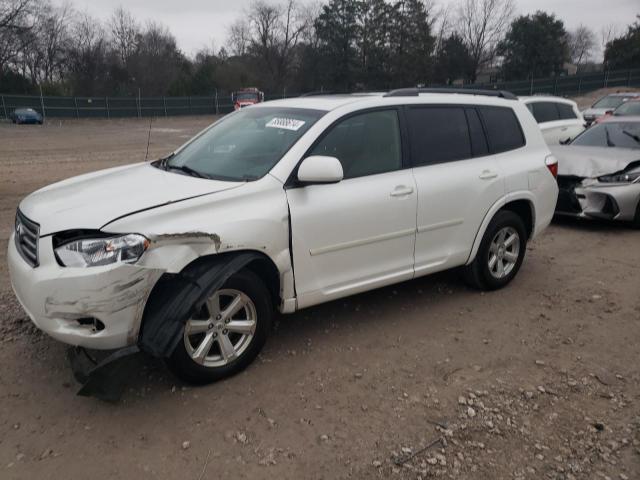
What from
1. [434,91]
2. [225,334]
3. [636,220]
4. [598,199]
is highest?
[434,91]

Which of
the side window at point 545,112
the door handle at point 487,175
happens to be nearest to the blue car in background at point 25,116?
the side window at point 545,112

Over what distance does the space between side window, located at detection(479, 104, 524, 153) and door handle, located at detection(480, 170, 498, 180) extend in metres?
0.26

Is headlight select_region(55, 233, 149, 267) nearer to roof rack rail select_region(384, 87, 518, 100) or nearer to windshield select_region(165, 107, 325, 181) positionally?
windshield select_region(165, 107, 325, 181)

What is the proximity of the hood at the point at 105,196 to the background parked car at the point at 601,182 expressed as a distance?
5.71 m

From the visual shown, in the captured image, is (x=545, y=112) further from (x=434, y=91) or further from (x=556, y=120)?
(x=434, y=91)

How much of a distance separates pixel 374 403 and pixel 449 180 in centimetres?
201

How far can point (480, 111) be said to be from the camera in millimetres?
4918

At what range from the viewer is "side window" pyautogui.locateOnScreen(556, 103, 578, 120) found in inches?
497

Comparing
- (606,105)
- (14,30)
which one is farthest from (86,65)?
(606,105)

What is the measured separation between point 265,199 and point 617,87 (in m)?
50.6

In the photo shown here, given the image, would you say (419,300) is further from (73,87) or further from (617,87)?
(73,87)

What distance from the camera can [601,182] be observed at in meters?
7.36

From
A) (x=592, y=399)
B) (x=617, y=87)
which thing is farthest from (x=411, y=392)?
(x=617, y=87)

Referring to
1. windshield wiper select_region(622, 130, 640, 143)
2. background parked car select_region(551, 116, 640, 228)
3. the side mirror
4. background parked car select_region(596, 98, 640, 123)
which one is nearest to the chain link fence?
background parked car select_region(596, 98, 640, 123)
